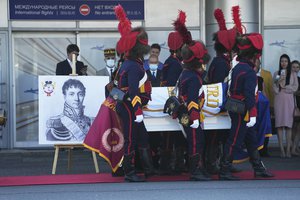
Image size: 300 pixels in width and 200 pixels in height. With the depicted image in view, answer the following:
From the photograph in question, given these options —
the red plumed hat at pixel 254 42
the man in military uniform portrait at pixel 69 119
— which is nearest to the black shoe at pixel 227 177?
the red plumed hat at pixel 254 42

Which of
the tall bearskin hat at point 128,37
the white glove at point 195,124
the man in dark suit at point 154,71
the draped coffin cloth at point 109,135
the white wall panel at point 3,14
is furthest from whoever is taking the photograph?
the white wall panel at point 3,14

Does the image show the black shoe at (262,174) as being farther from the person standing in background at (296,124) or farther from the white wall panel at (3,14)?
the white wall panel at (3,14)

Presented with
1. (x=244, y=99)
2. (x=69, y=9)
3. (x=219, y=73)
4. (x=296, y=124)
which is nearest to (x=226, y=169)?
(x=244, y=99)

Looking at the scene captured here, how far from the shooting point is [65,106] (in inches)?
Answer: 427

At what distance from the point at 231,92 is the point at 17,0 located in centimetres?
637

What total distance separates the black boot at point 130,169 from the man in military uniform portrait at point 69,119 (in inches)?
49.9

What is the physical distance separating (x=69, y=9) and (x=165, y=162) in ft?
18.0

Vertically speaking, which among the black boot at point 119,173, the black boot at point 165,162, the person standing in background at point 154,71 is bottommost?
the black boot at point 119,173

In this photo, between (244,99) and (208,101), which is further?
(208,101)

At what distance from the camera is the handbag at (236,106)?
9625 millimetres

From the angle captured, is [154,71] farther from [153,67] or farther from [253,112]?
[253,112]

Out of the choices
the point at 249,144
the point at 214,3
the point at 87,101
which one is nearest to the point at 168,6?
the point at 214,3

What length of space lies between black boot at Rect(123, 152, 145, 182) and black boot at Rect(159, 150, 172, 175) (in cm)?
71

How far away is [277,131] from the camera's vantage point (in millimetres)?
13609
